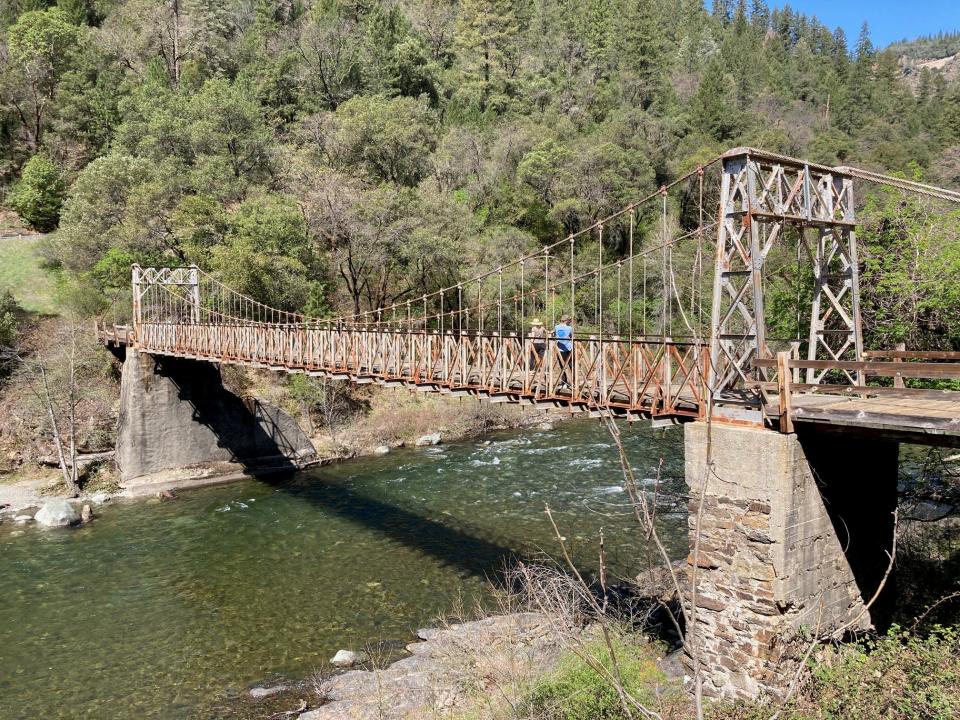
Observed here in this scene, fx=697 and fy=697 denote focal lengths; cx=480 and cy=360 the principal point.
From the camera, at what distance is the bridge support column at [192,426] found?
17.5 m

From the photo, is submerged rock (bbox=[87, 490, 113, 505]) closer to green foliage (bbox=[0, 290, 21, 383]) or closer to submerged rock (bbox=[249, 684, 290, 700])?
green foliage (bbox=[0, 290, 21, 383])

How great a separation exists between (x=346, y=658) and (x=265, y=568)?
3.74m

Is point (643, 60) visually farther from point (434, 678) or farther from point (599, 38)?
point (434, 678)

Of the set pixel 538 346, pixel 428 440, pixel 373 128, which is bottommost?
pixel 428 440

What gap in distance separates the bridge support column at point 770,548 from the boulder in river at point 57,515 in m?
13.1

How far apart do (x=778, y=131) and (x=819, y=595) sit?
36.0 metres

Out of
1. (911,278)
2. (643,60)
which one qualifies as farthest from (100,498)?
(643,60)

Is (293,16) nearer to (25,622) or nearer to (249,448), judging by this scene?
(249,448)

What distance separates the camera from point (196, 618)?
10.1 metres

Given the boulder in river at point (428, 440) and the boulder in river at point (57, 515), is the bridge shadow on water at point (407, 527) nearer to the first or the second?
the boulder in river at point (428, 440)

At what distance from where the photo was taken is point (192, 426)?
60.0 ft

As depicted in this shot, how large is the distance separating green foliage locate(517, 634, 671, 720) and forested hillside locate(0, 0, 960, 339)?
837 cm

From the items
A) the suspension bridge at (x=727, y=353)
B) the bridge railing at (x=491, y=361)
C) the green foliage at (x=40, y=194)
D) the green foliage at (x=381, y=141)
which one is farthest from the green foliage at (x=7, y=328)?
the green foliage at (x=381, y=141)

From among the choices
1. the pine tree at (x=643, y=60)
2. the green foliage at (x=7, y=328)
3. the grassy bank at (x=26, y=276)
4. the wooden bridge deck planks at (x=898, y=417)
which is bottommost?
the wooden bridge deck planks at (x=898, y=417)
